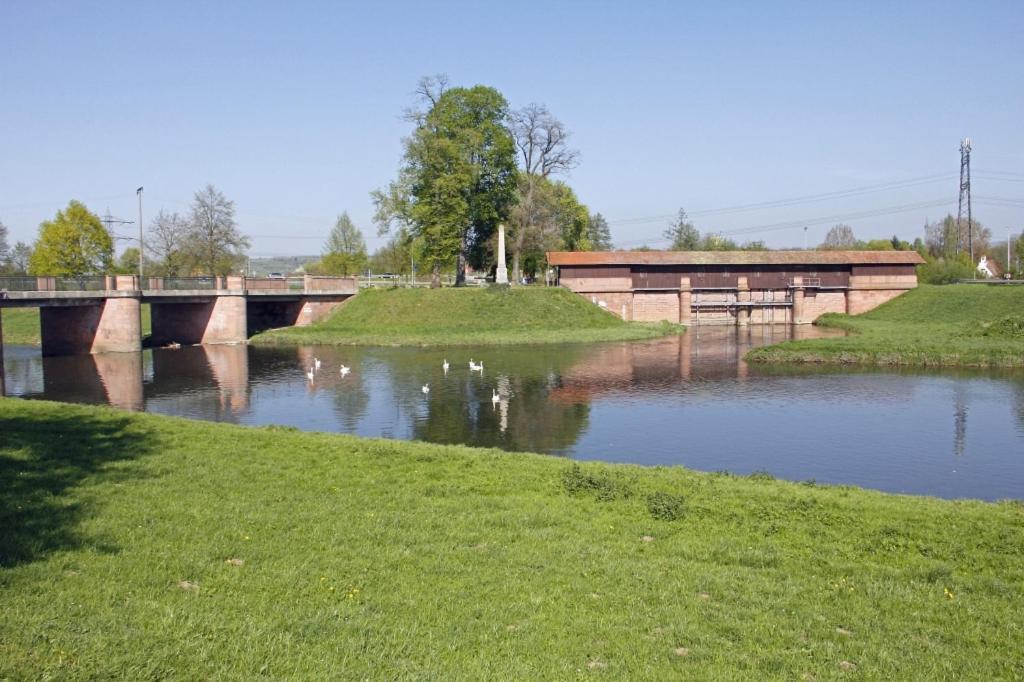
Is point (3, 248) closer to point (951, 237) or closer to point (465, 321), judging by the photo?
point (465, 321)

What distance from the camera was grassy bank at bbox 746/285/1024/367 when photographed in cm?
4372

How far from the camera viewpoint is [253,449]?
60.2 feet

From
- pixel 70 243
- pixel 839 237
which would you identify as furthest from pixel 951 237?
pixel 70 243

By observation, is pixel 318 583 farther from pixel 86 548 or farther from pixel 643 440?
pixel 643 440

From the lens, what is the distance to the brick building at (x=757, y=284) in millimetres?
79500

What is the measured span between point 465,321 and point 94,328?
26.9 meters

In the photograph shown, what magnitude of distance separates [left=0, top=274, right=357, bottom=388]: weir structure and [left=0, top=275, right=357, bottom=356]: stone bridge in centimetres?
6

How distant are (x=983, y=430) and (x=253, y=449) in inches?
896

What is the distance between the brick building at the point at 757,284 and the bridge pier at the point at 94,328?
129ft

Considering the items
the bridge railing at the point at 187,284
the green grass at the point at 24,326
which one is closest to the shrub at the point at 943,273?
the bridge railing at the point at 187,284

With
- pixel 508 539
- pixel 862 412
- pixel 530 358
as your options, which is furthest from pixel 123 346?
pixel 508 539

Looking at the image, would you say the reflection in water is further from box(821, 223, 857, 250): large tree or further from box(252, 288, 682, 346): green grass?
box(821, 223, 857, 250): large tree

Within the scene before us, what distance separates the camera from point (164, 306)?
208 feet

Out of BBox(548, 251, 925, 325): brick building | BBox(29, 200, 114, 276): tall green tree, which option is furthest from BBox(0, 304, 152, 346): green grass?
BBox(548, 251, 925, 325): brick building
